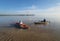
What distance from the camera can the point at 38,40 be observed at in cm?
1819

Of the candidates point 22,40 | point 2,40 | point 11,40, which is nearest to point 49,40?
point 22,40

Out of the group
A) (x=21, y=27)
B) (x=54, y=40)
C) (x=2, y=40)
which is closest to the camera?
(x=2, y=40)

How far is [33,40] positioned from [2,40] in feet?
13.1

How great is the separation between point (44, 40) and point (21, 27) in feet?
37.3

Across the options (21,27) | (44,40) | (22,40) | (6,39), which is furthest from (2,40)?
(21,27)

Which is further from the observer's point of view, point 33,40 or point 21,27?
point 21,27

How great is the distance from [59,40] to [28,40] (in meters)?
4.13

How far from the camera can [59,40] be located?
1827cm

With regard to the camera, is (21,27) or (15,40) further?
(21,27)

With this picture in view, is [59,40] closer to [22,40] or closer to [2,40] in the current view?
[22,40]

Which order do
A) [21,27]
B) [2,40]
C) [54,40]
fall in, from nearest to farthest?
1. [2,40]
2. [54,40]
3. [21,27]

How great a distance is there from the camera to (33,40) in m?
18.0

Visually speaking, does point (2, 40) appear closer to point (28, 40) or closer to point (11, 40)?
point (11, 40)

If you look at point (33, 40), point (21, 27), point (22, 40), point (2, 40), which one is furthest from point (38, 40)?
point (21, 27)
